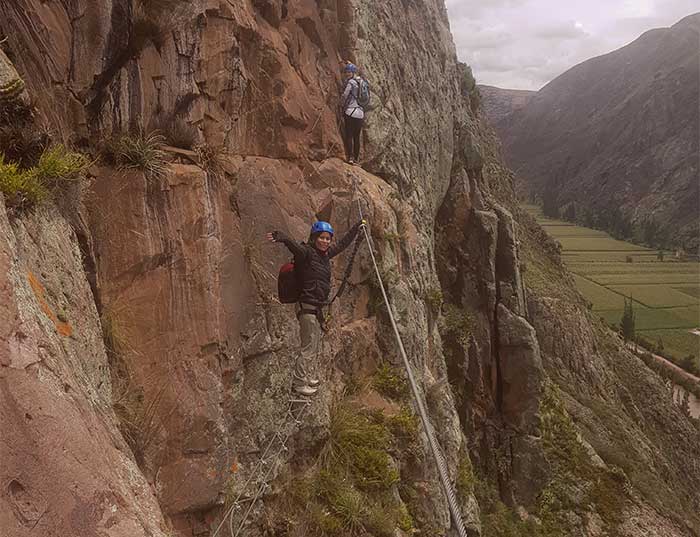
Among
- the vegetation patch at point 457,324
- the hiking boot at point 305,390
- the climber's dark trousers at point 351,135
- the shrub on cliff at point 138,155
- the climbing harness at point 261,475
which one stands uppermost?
the climber's dark trousers at point 351,135

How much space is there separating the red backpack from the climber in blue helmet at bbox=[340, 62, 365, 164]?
13.7 feet

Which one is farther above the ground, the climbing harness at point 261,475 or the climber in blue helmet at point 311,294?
→ the climber in blue helmet at point 311,294

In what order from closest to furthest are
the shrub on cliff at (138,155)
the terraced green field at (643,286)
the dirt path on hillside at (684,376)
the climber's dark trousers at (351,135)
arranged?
1. the shrub on cliff at (138,155)
2. the climber's dark trousers at (351,135)
3. the dirt path on hillside at (684,376)
4. the terraced green field at (643,286)

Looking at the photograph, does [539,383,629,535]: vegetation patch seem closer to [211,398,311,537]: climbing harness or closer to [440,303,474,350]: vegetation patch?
[440,303,474,350]: vegetation patch

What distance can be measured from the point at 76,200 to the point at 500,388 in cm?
1817

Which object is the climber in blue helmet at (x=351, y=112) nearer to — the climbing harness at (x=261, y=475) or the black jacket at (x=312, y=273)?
the black jacket at (x=312, y=273)

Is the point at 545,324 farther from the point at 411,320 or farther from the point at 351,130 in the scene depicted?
the point at 351,130

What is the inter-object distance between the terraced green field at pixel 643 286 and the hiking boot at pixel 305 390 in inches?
3562

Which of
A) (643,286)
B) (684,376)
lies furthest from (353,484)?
(643,286)

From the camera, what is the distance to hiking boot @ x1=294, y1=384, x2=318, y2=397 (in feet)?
23.6

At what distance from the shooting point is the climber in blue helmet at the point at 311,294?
726 cm

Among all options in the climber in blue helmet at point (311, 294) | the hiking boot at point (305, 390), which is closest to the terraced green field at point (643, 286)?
the climber in blue helmet at point (311, 294)

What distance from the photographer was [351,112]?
405 inches

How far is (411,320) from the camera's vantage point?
34.9 ft
